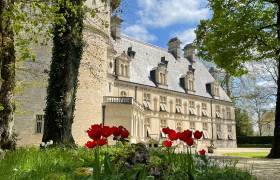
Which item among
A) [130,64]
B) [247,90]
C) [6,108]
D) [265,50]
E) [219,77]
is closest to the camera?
[6,108]

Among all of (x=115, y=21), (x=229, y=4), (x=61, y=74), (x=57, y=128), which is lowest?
(x=57, y=128)

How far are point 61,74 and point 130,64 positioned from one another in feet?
91.6

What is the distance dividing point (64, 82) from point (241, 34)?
8761 millimetres

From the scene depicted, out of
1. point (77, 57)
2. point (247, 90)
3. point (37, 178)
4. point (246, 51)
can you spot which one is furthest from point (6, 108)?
point (247, 90)

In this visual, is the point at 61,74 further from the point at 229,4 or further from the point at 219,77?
the point at 219,77

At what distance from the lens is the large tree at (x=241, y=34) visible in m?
17.0

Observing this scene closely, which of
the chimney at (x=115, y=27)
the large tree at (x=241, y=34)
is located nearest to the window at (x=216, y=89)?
the chimney at (x=115, y=27)

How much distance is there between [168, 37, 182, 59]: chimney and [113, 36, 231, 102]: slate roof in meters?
0.85

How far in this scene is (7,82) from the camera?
33.6 ft

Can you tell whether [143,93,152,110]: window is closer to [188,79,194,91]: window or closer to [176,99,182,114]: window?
[176,99,182,114]: window

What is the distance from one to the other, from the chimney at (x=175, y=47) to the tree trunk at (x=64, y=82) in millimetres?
39833

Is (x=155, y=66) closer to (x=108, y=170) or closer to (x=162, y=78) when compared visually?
(x=162, y=78)

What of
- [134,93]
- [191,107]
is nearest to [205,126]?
[191,107]

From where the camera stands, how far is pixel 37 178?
183 inches
